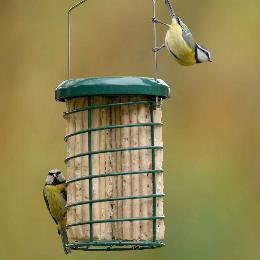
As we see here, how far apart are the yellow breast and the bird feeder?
0.53 m

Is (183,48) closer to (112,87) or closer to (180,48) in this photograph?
(180,48)

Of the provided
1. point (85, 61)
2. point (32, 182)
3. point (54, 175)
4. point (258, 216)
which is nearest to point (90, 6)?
point (85, 61)

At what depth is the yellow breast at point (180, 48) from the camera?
9023 mm

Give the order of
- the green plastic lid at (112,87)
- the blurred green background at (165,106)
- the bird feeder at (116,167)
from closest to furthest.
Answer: the green plastic lid at (112,87) < the bird feeder at (116,167) < the blurred green background at (165,106)

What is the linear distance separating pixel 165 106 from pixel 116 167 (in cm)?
605

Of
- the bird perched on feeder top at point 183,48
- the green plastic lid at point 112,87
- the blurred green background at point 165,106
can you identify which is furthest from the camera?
the blurred green background at point 165,106

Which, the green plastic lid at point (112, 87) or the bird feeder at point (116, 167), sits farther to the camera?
the bird feeder at point (116, 167)

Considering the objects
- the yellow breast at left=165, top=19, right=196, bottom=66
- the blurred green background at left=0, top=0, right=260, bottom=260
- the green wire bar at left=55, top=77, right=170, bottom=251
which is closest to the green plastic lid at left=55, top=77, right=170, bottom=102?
the green wire bar at left=55, top=77, right=170, bottom=251

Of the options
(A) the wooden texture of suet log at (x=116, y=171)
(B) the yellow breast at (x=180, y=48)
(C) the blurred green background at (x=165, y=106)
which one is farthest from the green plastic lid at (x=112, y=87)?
(C) the blurred green background at (x=165, y=106)

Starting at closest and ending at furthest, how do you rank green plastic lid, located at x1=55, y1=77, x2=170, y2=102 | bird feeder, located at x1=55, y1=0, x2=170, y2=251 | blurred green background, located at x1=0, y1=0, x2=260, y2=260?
1. green plastic lid, located at x1=55, y1=77, x2=170, y2=102
2. bird feeder, located at x1=55, y1=0, x2=170, y2=251
3. blurred green background, located at x1=0, y1=0, x2=260, y2=260

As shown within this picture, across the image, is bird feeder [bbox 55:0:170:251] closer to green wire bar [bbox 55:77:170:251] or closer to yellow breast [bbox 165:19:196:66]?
green wire bar [bbox 55:77:170:251]

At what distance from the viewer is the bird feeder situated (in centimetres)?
841

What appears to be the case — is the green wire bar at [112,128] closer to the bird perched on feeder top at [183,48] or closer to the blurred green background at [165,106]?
the bird perched on feeder top at [183,48]

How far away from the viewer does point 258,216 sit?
561 inches
